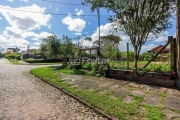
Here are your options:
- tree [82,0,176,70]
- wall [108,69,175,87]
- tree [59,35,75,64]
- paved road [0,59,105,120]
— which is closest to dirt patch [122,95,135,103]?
paved road [0,59,105,120]

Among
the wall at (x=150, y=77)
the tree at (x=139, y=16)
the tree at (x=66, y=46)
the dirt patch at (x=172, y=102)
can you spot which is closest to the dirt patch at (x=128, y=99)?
the dirt patch at (x=172, y=102)

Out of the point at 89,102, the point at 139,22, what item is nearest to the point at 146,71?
the point at 139,22

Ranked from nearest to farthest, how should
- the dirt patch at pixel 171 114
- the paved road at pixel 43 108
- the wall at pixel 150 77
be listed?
the dirt patch at pixel 171 114
the paved road at pixel 43 108
the wall at pixel 150 77

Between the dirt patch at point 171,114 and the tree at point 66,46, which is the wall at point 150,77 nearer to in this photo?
the dirt patch at point 171,114

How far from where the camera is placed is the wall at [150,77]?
4.78m

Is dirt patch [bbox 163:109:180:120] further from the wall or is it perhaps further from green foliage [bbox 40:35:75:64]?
green foliage [bbox 40:35:75:64]

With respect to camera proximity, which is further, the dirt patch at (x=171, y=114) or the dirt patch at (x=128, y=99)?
the dirt patch at (x=128, y=99)

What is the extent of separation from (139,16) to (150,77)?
267 cm

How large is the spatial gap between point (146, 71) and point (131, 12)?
8.64 feet

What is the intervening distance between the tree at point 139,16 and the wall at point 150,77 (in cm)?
99

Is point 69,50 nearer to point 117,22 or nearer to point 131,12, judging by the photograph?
point 117,22

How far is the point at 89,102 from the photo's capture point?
356 cm

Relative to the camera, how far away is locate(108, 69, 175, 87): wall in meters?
4.78

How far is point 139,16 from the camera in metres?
5.48
